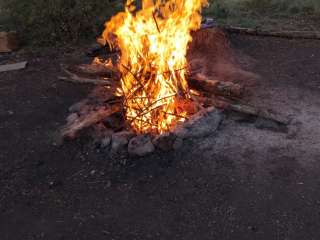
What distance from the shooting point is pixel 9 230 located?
14.3ft

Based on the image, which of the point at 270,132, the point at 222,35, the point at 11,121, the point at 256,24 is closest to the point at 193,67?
the point at 222,35

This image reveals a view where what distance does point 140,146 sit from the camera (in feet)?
17.0

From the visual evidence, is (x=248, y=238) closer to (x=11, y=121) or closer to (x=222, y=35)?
(x=11, y=121)

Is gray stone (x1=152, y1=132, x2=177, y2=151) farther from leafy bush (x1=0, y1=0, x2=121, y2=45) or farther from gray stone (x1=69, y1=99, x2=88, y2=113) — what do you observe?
leafy bush (x1=0, y1=0, x2=121, y2=45)

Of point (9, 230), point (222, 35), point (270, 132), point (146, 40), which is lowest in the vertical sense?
point (9, 230)

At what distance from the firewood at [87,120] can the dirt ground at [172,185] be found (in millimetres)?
150

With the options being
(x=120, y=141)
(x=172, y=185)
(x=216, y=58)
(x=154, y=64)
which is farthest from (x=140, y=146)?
(x=216, y=58)

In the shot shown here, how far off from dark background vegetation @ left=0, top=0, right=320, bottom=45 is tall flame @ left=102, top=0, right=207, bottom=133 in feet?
12.2

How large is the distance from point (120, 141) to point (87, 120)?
0.61 metres

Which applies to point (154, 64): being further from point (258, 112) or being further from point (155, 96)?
point (258, 112)

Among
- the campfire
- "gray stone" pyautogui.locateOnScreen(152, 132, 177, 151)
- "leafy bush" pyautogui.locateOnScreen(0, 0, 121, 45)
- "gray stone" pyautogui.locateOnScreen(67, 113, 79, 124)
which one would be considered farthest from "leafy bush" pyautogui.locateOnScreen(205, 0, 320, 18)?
"gray stone" pyautogui.locateOnScreen(152, 132, 177, 151)

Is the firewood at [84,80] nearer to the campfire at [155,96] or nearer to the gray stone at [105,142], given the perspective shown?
the campfire at [155,96]

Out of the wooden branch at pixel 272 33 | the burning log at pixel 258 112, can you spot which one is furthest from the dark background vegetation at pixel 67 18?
the burning log at pixel 258 112

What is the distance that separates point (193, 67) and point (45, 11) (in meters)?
3.84
